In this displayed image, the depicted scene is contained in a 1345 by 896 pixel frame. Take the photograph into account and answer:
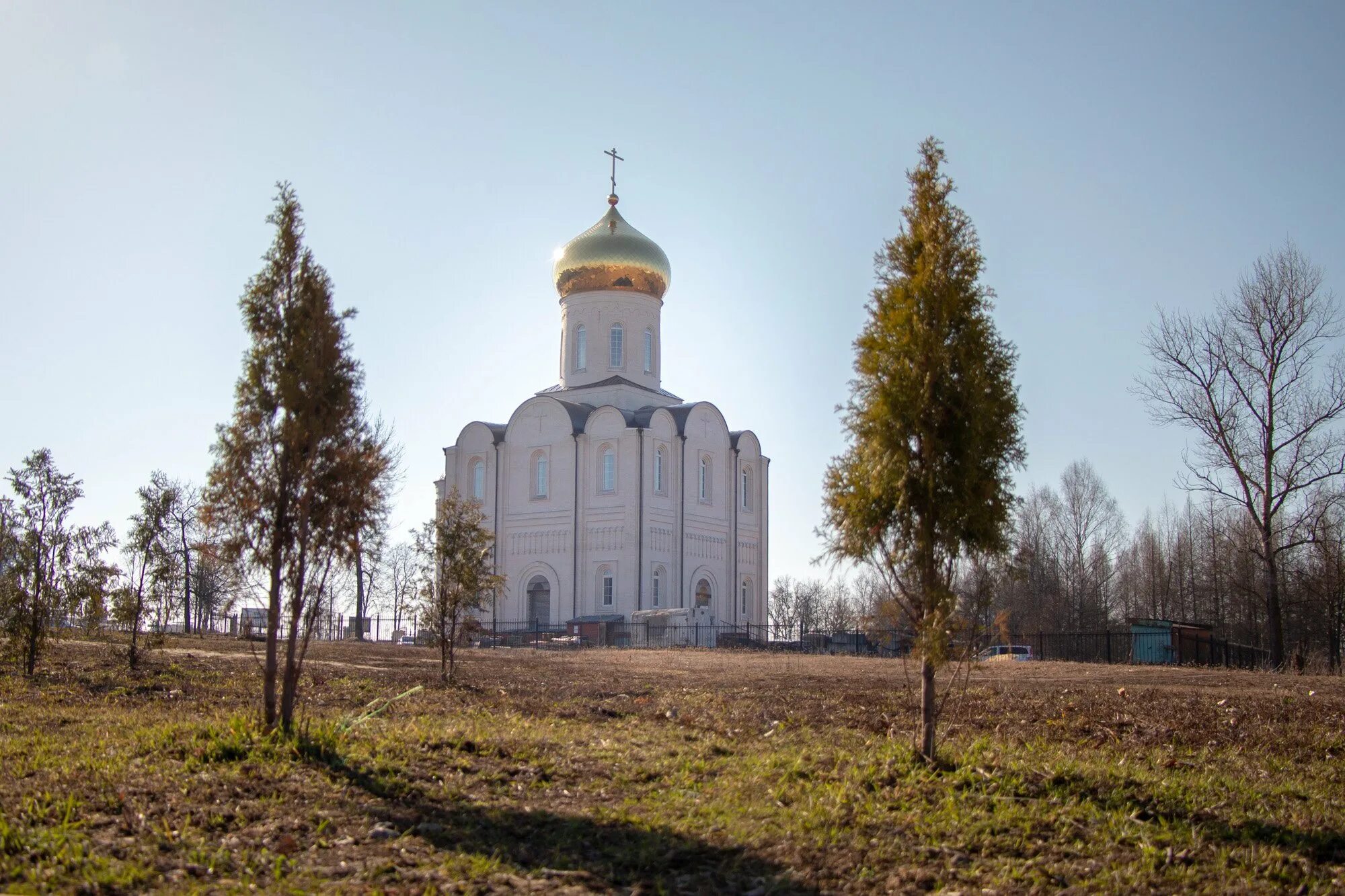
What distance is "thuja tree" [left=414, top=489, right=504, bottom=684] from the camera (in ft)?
58.1

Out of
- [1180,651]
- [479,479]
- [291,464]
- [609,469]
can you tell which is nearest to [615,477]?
[609,469]

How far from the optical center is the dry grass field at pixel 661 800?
580 centimetres

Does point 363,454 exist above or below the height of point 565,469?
below

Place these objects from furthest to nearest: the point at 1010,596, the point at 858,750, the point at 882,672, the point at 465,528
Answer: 1. the point at 1010,596
2. the point at 882,672
3. the point at 465,528
4. the point at 858,750

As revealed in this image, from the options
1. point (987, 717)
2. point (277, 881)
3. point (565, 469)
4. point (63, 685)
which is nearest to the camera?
point (277, 881)

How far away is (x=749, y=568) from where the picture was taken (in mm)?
46938

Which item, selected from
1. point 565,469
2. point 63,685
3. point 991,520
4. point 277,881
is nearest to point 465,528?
point 63,685

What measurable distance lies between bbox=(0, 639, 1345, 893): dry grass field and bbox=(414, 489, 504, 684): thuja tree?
517 cm

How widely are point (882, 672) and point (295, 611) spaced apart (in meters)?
14.1

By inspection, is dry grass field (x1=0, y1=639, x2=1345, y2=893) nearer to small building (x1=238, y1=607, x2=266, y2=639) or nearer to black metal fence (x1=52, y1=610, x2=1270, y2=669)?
small building (x1=238, y1=607, x2=266, y2=639)

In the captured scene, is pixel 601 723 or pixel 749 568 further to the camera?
pixel 749 568

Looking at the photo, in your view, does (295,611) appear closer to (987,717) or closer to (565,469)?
(987,717)

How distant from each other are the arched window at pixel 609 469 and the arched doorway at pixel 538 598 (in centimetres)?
441

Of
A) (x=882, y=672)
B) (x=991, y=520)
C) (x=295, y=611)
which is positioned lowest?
(x=882, y=672)
